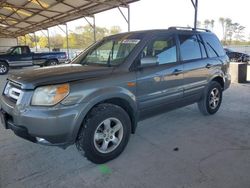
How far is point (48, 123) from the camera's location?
2.42 m

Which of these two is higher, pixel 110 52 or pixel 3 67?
pixel 110 52

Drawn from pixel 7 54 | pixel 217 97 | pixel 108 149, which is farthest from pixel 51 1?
pixel 108 149

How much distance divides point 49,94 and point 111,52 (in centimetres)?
149

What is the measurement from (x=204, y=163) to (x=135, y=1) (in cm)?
982

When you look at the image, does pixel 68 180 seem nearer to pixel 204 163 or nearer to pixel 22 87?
pixel 22 87

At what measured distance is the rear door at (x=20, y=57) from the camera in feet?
47.3

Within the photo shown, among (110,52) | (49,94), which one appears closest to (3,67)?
(110,52)

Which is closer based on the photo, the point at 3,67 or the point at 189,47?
the point at 189,47

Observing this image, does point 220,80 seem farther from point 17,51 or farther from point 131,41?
point 17,51

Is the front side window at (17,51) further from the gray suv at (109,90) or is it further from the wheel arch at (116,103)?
the wheel arch at (116,103)

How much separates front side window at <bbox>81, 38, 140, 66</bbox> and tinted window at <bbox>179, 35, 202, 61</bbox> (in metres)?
0.99

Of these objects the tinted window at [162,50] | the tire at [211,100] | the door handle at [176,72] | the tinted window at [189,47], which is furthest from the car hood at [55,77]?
the tire at [211,100]

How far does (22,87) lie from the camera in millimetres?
2611

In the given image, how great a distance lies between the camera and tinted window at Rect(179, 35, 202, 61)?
3929 millimetres
